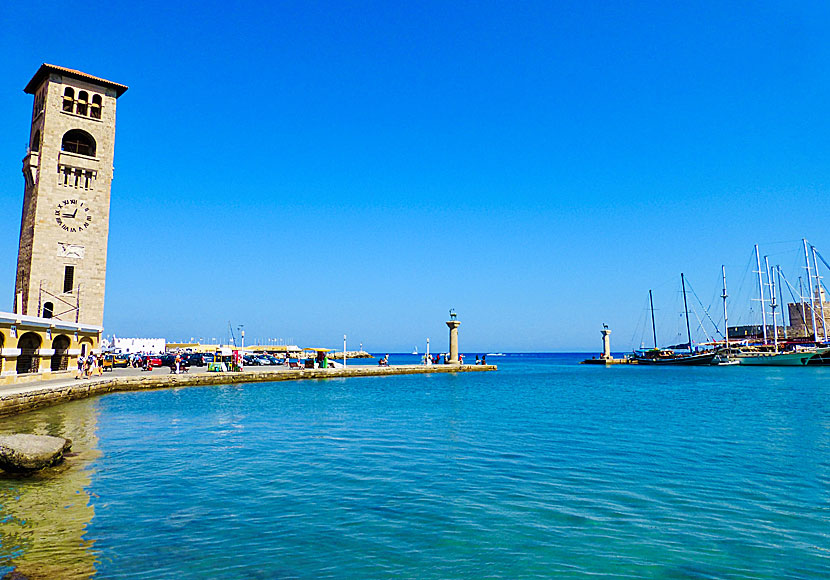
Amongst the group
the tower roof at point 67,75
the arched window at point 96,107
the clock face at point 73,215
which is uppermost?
the tower roof at point 67,75

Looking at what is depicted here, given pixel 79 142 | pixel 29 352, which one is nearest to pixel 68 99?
pixel 79 142

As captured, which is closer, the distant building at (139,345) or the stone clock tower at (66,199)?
the stone clock tower at (66,199)

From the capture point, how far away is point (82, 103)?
49.9m

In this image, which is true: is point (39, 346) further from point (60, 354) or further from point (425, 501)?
point (425, 501)

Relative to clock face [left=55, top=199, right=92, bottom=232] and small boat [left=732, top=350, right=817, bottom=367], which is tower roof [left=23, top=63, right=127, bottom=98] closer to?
clock face [left=55, top=199, right=92, bottom=232]

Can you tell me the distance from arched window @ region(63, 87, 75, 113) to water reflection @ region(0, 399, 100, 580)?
45.4m

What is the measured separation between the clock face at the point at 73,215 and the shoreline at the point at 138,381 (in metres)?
13.4

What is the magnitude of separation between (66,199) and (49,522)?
153 feet

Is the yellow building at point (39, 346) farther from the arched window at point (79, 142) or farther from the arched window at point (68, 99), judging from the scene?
the arched window at point (68, 99)

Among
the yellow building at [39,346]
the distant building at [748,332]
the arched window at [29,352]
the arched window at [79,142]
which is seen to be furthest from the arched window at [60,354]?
the distant building at [748,332]

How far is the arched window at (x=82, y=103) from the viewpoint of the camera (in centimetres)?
4972

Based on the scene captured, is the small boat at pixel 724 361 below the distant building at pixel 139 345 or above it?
below

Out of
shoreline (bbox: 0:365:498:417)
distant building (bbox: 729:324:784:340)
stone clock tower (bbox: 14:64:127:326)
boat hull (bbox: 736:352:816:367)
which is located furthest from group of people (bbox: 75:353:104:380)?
distant building (bbox: 729:324:784:340)

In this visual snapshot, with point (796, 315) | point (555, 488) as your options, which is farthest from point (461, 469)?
point (796, 315)
